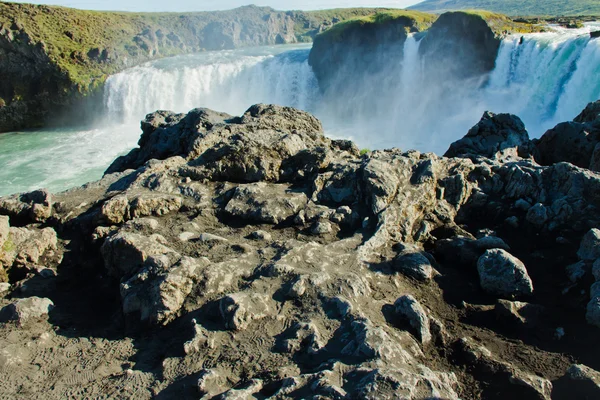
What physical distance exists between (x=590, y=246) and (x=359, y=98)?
48266mm

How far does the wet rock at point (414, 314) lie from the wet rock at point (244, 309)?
173 centimetres

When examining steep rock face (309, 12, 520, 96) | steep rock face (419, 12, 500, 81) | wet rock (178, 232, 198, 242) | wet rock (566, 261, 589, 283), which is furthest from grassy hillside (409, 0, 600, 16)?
wet rock (178, 232, 198, 242)

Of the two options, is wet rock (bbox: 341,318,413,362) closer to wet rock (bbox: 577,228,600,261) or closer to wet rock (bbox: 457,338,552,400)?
wet rock (bbox: 457,338,552,400)

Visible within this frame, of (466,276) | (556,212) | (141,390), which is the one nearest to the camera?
(141,390)

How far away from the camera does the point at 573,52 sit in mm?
30094

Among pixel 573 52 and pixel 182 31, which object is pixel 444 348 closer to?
pixel 573 52

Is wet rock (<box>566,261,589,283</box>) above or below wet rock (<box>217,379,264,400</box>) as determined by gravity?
below

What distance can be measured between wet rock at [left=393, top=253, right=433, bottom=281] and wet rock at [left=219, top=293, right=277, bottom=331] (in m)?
2.35

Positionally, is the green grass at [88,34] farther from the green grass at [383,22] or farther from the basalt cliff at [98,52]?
the green grass at [383,22]

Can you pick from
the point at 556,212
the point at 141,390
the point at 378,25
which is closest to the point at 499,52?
the point at 378,25

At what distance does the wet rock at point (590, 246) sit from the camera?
6.94m

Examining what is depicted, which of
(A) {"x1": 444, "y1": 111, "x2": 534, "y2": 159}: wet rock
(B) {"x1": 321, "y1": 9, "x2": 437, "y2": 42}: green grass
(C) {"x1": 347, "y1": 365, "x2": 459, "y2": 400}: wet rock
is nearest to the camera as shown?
(C) {"x1": 347, "y1": 365, "x2": 459, "y2": 400}: wet rock

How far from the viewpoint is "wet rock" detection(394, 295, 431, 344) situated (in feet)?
18.0

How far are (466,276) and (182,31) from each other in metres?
112
